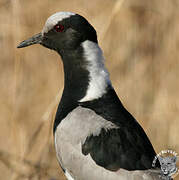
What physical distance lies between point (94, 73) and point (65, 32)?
0.27m

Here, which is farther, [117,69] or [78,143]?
[117,69]

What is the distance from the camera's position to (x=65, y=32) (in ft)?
10.4

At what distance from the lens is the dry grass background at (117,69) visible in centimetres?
411

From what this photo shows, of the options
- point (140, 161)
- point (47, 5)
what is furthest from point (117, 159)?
point (47, 5)

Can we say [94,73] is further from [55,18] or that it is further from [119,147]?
[119,147]

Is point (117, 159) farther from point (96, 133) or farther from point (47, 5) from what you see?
point (47, 5)

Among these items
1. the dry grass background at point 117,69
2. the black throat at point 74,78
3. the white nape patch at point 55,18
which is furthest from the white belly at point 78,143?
the dry grass background at point 117,69

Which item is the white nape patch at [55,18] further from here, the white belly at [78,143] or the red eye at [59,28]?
the white belly at [78,143]

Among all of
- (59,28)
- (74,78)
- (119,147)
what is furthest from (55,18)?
(119,147)

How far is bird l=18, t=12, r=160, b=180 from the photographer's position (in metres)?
2.89

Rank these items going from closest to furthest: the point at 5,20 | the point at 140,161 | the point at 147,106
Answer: the point at 140,161 → the point at 5,20 → the point at 147,106

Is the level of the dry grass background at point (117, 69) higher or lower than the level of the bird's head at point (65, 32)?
lower

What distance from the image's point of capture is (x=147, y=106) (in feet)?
14.2

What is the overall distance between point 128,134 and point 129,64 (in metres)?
1.52
